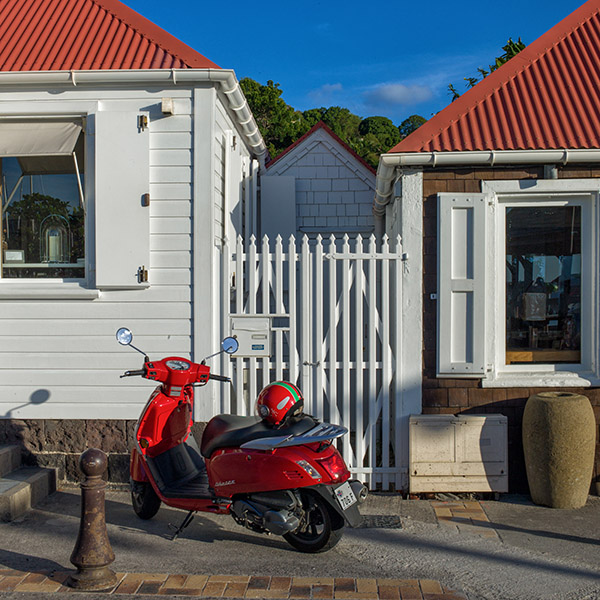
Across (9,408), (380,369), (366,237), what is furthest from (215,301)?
(366,237)

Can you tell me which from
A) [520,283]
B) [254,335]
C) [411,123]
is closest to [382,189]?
[520,283]

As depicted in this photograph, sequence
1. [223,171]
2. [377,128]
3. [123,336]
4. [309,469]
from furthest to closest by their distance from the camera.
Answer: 1. [377,128]
2. [223,171]
3. [123,336]
4. [309,469]

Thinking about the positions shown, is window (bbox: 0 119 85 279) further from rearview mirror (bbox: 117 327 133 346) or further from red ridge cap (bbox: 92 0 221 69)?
rearview mirror (bbox: 117 327 133 346)

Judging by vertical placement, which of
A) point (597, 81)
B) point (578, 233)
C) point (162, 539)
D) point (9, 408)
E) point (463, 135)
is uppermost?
point (597, 81)

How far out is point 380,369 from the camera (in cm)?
661

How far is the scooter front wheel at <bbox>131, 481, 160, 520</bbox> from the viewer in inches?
217

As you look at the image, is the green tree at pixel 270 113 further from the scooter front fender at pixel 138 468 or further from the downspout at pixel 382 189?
the scooter front fender at pixel 138 468

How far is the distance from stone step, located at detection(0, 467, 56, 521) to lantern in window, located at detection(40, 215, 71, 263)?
201 centimetres

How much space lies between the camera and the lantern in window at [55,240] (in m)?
6.89

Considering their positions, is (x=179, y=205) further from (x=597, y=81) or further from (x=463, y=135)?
(x=597, y=81)

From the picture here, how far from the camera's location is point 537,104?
22.5ft

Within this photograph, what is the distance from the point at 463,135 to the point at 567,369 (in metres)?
2.38

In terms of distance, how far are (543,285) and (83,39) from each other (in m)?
5.16

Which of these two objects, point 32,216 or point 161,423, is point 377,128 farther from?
point 161,423
